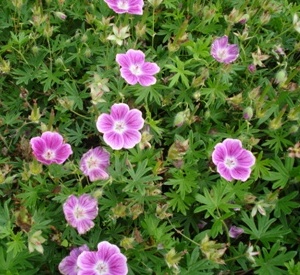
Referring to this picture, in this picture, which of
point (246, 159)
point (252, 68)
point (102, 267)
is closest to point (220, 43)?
point (252, 68)

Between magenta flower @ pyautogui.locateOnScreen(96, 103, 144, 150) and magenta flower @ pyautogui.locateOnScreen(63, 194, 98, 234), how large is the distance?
0.23 metres

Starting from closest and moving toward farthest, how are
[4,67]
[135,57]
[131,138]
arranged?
1. [131,138]
2. [135,57]
3. [4,67]

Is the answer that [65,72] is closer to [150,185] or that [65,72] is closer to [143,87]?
[143,87]

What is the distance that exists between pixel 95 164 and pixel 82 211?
193mm

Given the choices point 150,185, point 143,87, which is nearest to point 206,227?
point 150,185

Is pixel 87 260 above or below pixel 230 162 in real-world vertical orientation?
below

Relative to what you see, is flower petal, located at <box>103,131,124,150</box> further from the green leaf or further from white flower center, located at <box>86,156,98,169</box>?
the green leaf

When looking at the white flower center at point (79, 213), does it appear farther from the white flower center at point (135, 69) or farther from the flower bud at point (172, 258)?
the white flower center at point (135, 69)

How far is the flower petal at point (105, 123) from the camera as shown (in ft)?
6.98

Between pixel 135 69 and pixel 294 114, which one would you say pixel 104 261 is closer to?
pixel 135 69

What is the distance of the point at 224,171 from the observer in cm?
216

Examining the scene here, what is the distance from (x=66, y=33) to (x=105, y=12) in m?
0.25

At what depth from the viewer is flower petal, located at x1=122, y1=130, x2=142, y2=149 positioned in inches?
83.1

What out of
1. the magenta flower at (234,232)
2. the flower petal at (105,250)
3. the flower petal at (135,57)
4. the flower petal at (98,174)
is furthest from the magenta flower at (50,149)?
the magenta flower at (234,232)
